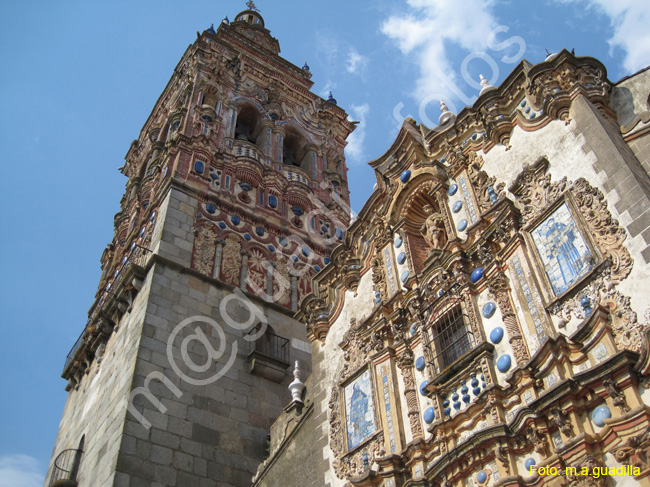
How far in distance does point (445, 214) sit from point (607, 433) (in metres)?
5.34

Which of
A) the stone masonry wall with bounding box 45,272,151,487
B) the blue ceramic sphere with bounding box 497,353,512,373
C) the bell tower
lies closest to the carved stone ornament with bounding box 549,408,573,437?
the blue ceramic sphere with bounding box 497,353,512,373

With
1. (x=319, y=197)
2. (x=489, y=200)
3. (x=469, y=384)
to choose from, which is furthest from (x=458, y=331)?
(x=319, y=197)

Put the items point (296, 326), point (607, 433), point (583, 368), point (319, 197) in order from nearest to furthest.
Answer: point (607, 433) < point (583, 368) < point (296, 326) < point (319, 197)

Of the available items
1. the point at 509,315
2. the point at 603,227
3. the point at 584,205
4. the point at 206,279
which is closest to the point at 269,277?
the point at 206,279

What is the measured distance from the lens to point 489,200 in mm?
10359

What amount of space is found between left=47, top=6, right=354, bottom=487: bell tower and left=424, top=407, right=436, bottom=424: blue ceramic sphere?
5.86 meters

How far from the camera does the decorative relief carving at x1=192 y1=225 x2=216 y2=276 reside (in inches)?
697

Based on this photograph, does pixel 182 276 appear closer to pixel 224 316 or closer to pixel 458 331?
pixel 224 316

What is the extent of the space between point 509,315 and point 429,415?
1918 mm

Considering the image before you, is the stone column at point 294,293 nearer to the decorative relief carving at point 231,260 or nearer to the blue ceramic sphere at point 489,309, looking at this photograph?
the decorative relief carving at point 231,260

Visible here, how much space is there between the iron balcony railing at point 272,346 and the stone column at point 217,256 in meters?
1.98

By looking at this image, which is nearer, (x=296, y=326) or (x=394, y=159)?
(x=394, y=159)

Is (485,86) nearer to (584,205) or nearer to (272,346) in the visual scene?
(584,205)

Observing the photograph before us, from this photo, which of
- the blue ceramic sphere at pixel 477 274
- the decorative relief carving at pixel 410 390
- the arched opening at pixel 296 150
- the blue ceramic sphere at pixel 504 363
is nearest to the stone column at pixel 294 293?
the arched opening at pixel 296 150
